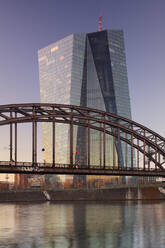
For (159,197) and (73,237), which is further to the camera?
(159,197)

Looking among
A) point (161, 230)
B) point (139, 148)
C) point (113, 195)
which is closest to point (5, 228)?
point (161, 230)

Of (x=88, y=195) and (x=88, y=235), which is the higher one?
(x=88, y=195)

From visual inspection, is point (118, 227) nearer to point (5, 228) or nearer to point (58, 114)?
point (5, 228)

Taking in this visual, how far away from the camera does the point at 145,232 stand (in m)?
47.7

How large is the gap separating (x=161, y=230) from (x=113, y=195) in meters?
82.4

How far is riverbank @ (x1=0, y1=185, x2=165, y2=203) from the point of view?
12950 cm

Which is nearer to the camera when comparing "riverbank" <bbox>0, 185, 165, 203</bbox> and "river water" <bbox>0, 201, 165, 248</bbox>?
"river water" <bbox>0, 201, 165, 248</bbox>

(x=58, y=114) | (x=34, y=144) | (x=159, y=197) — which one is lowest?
(x=159, y=197)

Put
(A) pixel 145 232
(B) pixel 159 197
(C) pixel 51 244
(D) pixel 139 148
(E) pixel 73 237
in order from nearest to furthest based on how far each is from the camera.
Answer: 1. (C) pixel 51 244
2. (E) pixel 73 237
3. (A) pixel 145 232
4. (D) pixel 139 148
5. (B) pixel 159 197

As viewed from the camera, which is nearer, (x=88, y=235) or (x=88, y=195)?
(x=88, y=235)

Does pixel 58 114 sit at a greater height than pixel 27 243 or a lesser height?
greater

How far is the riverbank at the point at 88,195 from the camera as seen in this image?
130 meters

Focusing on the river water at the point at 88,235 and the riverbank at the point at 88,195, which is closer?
the river water at the point at 88,235

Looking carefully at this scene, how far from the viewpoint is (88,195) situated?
132375 millimetres
